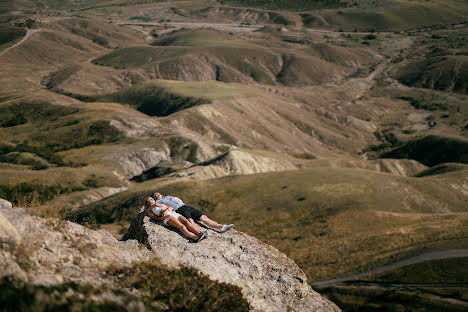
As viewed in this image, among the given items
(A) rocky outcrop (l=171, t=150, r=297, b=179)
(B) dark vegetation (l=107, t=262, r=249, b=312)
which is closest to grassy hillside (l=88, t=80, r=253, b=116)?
(A) rocky outcrop (l=171, t=150, r=297, b=179)

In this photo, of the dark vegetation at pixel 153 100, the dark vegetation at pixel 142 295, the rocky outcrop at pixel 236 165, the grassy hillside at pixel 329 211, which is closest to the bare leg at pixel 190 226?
the dark vegetation at pixel 142 295

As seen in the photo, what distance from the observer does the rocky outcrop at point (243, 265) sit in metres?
11.6

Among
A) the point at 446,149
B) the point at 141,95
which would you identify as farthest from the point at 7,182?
the point at 446,149

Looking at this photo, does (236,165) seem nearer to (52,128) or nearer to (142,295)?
(52,128)

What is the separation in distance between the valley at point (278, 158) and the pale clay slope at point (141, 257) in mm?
1334

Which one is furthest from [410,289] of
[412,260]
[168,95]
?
[168,95]

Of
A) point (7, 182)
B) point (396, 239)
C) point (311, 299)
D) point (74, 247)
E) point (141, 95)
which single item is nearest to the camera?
point (74, 247)

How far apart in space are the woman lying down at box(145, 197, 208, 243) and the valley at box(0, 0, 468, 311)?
1.98 meters

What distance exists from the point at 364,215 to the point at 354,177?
1335 cm

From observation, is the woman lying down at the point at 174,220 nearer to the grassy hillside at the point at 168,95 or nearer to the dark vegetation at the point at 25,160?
the dark vegetation at the point at 25,160

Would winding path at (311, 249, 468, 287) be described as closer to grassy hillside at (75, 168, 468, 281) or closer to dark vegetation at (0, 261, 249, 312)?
grassy hillside at (75, 168, 468, 281)

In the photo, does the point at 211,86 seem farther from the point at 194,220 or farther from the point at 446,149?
the point at 194,220

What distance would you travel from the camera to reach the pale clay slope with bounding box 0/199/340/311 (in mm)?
8102

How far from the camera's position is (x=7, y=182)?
195 feet
